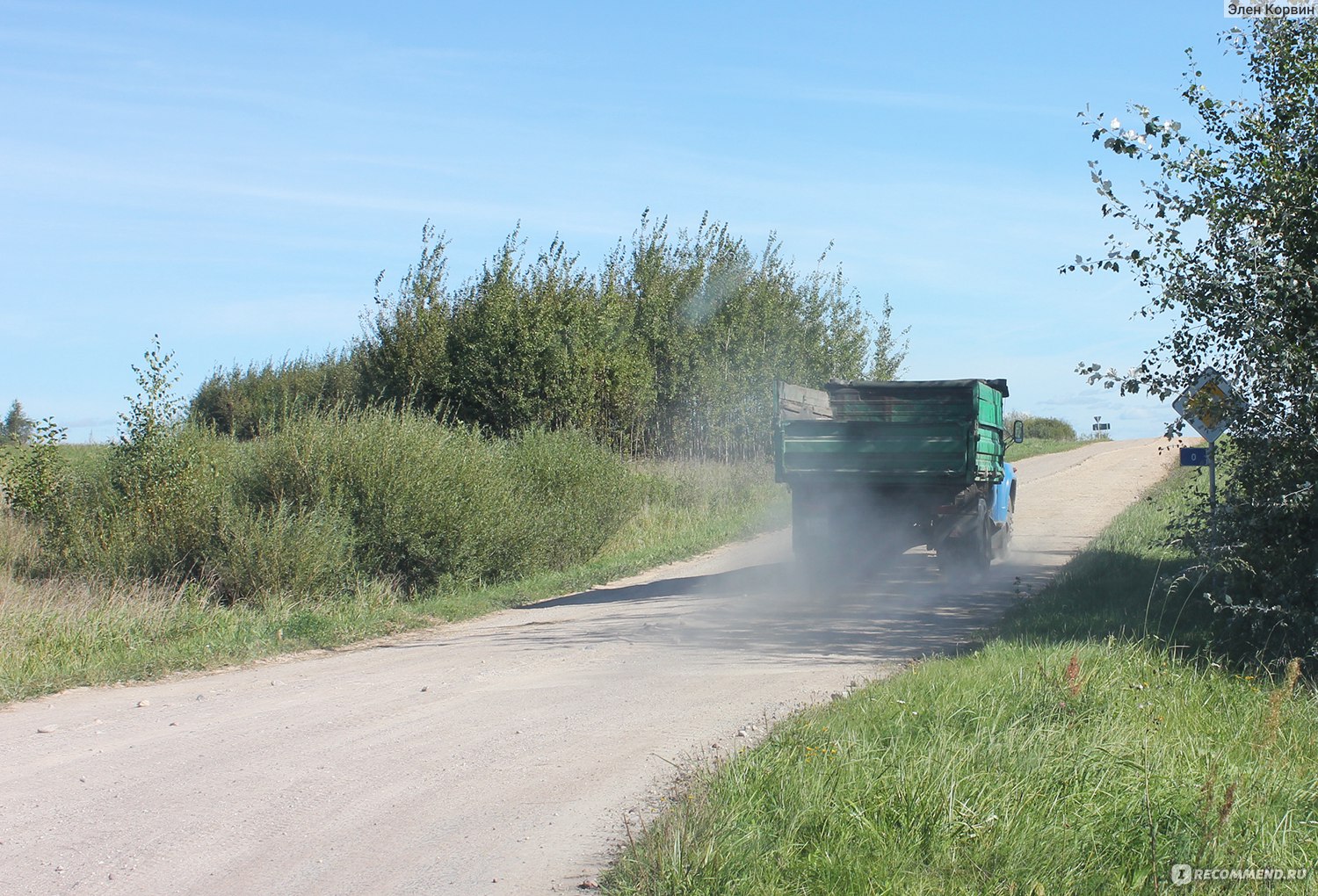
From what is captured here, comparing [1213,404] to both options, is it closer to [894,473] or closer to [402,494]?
[894,473]

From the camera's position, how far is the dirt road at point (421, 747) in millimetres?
5062

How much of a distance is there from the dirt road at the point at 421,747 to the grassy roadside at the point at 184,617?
1.73 feet

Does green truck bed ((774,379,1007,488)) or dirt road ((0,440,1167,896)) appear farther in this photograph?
green truck bed ((774,379,1007,488))

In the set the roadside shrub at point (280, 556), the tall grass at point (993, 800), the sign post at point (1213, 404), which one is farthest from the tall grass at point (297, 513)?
the sign post at point (1213, 404)

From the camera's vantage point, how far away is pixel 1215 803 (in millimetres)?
5488

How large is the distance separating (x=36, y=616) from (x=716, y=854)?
999 centimetres

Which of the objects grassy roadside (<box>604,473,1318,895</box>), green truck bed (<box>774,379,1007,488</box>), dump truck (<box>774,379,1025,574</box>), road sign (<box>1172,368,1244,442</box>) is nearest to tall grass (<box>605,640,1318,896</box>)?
grassy roadside (<box>604,473,1318,895</box>)

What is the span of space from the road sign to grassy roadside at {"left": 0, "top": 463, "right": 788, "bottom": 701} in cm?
861

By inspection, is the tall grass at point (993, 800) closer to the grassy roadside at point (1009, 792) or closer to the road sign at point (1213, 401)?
the grassy roadside at point (1009, 792)

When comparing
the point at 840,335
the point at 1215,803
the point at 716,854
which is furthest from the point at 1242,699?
the point at 840,335

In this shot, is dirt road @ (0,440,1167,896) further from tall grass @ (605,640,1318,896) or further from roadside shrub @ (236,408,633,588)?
roadside shrub @ (236,408,633,588)

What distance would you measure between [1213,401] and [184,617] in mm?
10801

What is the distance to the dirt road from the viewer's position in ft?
16.6

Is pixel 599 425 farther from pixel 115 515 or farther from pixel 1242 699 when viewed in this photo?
pixel 1242 699
